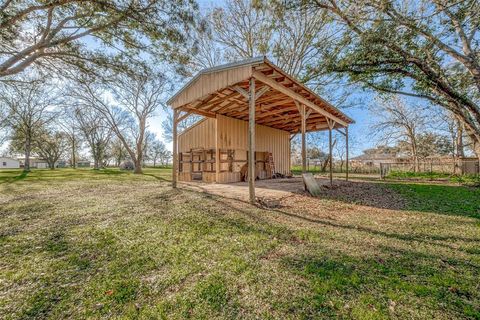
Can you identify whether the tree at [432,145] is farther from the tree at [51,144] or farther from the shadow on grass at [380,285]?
the tree at [51,144]

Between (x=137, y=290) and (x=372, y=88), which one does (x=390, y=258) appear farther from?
(x=372, y=88)

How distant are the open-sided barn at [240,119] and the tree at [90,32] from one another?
237 centimetres

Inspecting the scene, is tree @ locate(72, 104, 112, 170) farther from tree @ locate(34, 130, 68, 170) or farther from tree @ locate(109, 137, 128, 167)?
tree @ locate(109, 137, 128, 167)

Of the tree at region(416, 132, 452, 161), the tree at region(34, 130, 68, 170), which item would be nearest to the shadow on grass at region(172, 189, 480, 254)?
the tree at region(416, 132, 452, 161)

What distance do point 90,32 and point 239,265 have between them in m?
9.38

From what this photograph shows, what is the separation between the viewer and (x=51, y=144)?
103ft

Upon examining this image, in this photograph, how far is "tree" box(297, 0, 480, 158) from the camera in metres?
7.12

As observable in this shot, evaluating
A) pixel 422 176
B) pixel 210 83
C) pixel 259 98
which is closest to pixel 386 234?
pixel 210 83

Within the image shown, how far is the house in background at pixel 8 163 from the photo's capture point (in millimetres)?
59281

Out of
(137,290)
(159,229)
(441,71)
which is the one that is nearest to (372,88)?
(441,71)

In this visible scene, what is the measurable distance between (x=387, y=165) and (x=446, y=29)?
35.1ft

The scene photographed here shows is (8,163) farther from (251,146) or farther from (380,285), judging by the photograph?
(380,285)

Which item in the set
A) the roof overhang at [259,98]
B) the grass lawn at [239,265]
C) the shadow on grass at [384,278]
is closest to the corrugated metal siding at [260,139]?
the roof overhang at [259,98]

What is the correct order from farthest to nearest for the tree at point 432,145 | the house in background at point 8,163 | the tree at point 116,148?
the house in background at point 8,163 < the tree at point 116,148 < the tree at point 432,145
